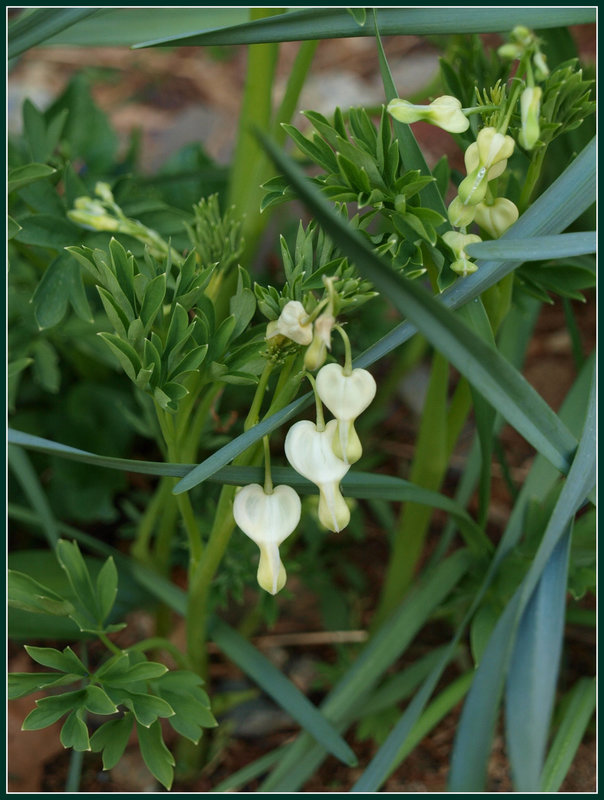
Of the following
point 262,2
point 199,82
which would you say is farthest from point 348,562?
point 199,82

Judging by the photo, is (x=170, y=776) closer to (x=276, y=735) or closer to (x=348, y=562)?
(x=276, y=735)

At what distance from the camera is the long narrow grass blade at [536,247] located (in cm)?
58

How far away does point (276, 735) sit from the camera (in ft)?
3.50

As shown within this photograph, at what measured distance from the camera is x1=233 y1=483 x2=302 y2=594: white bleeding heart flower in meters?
0.60

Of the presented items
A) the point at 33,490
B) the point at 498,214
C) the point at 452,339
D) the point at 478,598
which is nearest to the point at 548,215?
the point at 498,214

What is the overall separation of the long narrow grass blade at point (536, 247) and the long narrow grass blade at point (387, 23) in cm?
25

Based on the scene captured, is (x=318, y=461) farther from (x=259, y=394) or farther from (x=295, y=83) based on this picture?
(x=295, y=83)

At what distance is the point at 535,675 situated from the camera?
0.57m

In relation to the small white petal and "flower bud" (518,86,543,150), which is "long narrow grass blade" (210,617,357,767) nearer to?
the small white petal

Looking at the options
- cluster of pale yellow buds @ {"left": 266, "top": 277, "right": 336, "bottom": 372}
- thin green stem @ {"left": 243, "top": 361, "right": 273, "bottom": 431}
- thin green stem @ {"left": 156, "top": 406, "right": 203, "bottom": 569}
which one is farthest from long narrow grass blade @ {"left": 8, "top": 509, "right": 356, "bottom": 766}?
cluster of pale yellow buds @ {"left": 266, "top": 277, "right": 336, "bottom": 372}

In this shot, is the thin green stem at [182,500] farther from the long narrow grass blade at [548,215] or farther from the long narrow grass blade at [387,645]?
the long narrow grass blade at [387,645]

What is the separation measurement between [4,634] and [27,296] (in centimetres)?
46

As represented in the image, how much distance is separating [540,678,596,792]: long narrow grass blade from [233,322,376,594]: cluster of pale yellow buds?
1.25 ft

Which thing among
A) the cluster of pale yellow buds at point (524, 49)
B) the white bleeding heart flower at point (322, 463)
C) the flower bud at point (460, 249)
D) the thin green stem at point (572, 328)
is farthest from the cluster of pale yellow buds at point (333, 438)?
the thin green stem at point (572, 328)
